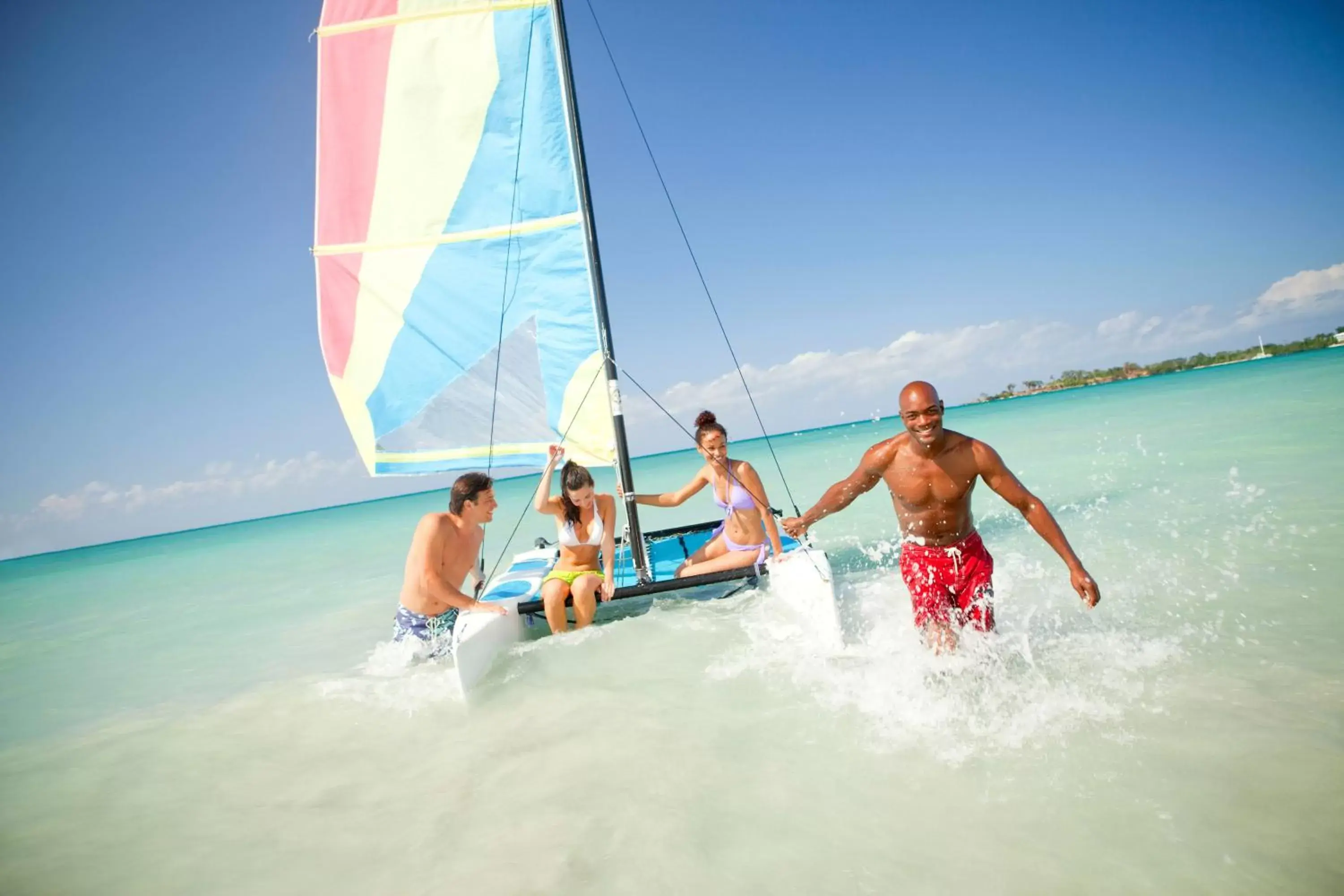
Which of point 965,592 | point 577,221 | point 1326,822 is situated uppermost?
point 577,221

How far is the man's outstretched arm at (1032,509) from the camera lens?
275cm

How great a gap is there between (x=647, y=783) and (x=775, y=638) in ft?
4.81

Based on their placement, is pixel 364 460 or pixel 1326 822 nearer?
pixel 1326 822

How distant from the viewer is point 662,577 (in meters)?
4.88

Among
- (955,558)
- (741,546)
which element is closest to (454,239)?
(741,546)

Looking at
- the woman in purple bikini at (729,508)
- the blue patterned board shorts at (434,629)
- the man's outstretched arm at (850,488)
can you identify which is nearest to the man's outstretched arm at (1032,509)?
the man's outstretched arm at (850,488)

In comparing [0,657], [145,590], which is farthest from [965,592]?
[145,590]

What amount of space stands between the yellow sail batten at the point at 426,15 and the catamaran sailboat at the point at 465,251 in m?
0.01

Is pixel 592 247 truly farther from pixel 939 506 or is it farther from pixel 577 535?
pixel 939 506

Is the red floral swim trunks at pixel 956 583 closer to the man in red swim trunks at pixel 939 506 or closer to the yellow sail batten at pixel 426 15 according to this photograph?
the man in red swim trunks at pixel 939 506

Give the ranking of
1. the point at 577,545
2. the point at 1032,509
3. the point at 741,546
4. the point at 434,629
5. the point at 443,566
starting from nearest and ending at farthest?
the point at 1032,509 → the point at 443,566 → the point at 434,629 → the point at 577,545 → the point at 741,546

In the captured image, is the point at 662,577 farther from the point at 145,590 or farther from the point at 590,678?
the point at 145,590

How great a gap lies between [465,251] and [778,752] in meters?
4.64

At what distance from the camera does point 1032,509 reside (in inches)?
114
